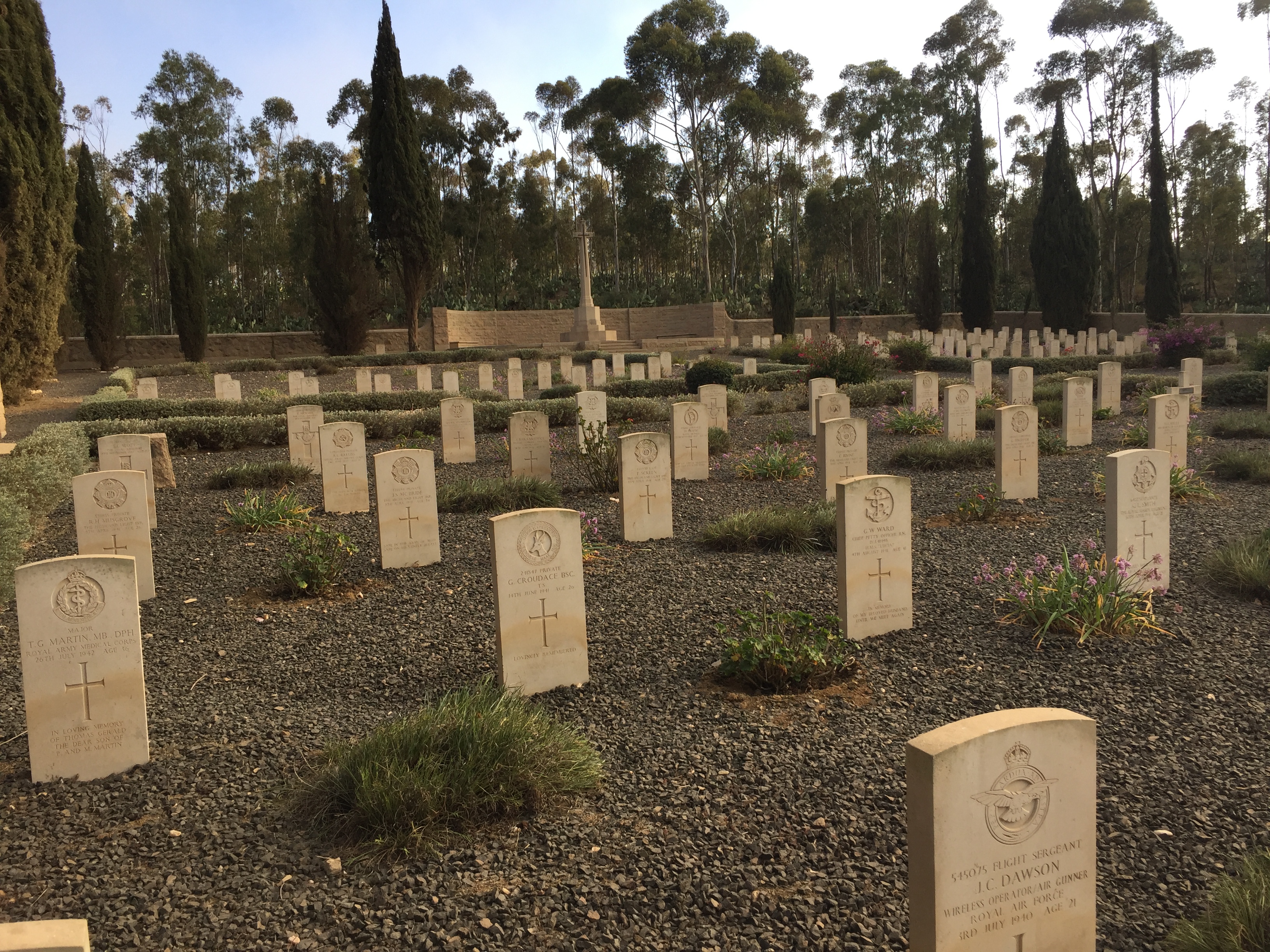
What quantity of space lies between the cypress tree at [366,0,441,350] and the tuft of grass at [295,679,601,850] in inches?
1213

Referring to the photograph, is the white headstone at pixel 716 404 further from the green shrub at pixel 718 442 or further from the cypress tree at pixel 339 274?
the cypress tree at pixel 339 274

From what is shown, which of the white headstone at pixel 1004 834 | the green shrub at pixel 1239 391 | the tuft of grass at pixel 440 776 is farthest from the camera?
the green shrub at pixel 1239 391

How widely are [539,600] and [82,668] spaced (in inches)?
77.5

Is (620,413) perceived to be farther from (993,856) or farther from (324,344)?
(324,344)

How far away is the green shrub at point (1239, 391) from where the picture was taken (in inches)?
599

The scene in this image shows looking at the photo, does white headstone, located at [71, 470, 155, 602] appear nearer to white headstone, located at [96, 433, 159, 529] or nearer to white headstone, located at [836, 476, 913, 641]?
white headstone, located at [96, 433, 159, 529]

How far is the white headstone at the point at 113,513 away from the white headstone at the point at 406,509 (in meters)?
1.64

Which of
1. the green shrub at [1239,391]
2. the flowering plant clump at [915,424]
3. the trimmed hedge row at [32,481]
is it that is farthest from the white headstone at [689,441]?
the green shrub at [1239,391]

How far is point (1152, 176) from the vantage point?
32438 mm

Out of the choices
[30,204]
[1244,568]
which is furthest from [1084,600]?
[30,204]

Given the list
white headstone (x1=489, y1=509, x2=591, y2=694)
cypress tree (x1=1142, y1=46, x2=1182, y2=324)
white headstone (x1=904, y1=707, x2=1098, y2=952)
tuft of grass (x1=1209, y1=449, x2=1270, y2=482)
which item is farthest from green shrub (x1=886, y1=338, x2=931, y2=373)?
white headstone (x1=904, y1=707, x2=1098, y2=952)

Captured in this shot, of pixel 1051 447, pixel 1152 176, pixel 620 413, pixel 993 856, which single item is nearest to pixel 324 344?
pixel 620 413

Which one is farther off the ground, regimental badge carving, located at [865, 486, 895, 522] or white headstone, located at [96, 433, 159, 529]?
white headstone, located at [96, 433, 159, 529]

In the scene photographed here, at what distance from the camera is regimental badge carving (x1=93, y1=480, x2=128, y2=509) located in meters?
6.74
